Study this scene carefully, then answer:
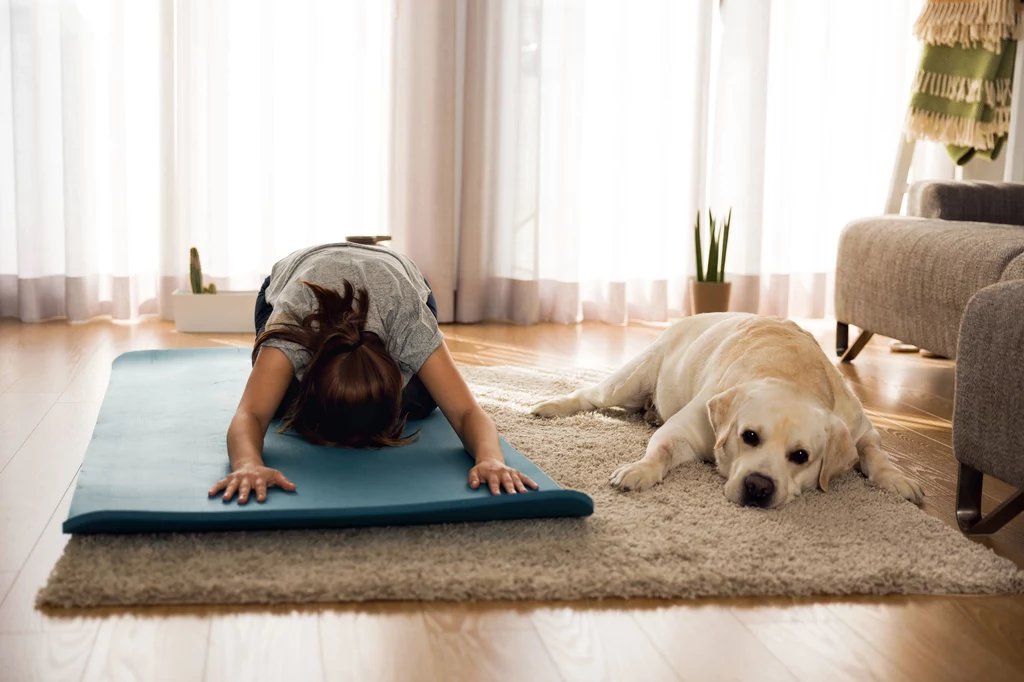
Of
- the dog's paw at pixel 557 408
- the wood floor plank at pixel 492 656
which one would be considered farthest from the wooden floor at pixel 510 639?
the dog's paw at pixel 557 408

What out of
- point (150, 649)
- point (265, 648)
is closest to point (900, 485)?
point (265, 648)

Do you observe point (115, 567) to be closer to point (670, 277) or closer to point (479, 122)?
point (479, 122)

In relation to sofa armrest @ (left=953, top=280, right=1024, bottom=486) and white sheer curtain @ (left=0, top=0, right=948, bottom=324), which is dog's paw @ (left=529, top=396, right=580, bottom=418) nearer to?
sofa armrest @ (left=953, top=280, right=1024, bottom=486)

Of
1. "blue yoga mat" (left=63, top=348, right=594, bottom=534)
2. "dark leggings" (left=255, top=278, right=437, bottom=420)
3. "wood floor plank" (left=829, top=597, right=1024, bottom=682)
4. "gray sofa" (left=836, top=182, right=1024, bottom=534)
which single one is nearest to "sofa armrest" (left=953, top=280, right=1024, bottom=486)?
"gray sofa" (left=836, top=182, right=1024, bottom=534)

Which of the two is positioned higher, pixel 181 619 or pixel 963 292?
pixel 963 292

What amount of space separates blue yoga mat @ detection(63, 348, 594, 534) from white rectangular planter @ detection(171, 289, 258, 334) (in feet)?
4.95

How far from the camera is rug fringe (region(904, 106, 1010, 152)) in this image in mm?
4234

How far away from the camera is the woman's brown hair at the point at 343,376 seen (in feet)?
7.09

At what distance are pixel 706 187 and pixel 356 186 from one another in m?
1.72

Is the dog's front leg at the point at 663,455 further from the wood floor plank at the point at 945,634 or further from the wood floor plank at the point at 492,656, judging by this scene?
the wood floor plank at the point at 492,656

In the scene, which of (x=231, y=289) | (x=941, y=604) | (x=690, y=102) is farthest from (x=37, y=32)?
(x=941, y=604)

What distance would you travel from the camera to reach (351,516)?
1854mm

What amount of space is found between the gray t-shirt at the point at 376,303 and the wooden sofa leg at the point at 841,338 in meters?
2.19

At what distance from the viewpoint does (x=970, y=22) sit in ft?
13.6
